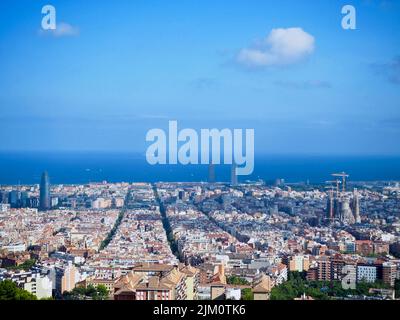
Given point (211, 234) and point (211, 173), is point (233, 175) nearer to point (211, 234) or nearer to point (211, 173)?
point (211, 173)

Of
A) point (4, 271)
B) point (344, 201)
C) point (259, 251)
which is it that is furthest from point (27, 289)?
point (344, 201)

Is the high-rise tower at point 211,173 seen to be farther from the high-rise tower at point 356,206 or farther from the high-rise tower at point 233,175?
the high-rise tower at point 356,206

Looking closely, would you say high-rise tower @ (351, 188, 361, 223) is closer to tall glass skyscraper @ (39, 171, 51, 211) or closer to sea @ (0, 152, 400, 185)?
sea @ (0, 152, 400, 185)

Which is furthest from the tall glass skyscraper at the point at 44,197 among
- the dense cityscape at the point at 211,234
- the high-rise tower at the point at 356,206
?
the high-rise tower at the point at 356,206

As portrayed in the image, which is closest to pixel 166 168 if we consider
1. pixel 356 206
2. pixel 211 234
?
pixel 211 234

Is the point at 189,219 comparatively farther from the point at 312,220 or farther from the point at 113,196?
the point at 312,220

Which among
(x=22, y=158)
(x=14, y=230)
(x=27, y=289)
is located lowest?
(x=27, y=289)
